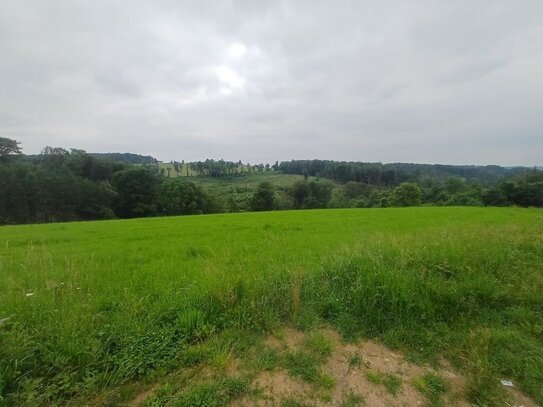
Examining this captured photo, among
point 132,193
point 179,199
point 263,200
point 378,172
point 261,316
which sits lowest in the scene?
point 263,200

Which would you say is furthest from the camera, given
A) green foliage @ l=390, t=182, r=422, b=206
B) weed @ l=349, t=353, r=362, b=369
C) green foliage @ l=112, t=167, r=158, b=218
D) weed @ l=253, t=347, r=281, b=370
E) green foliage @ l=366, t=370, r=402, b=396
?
green foliage @ l=390, t=182, r=422, b=206

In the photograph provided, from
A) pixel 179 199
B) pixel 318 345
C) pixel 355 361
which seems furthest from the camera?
pixel 179 199

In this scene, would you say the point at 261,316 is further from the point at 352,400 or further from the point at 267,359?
the point at 352,400

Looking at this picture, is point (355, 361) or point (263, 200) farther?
point (263, 200)

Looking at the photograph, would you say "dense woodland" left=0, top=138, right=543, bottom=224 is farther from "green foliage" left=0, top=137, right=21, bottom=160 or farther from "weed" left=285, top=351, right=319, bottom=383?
"weed" left=285, top=351, right=319, bottom=383

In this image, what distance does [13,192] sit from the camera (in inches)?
1844

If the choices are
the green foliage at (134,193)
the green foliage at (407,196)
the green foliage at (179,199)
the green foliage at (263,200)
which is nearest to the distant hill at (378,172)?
the green foliage at (407,196)

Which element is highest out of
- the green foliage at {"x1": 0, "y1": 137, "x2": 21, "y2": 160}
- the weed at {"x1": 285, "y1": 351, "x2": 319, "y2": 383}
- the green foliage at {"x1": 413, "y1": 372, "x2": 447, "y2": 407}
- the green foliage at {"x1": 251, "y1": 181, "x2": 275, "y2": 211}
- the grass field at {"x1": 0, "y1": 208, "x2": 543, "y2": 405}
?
the green foliage at {"x1": 0, "y1": 137, "x2": 21, "y2": 160}

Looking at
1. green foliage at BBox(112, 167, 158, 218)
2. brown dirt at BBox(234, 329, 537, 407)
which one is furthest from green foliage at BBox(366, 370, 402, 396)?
green foliage at BBox(112, 167, 158, 218)

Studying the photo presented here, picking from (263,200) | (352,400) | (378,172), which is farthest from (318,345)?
(378,172)

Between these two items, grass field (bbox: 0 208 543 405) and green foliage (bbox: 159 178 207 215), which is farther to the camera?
green foliage (bbox: 159 178 207 215)

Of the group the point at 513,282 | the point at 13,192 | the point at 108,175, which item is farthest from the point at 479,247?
the point at 108,175

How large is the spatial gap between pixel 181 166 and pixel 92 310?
150m

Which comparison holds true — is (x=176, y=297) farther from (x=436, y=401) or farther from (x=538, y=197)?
(x=538, y=197)
